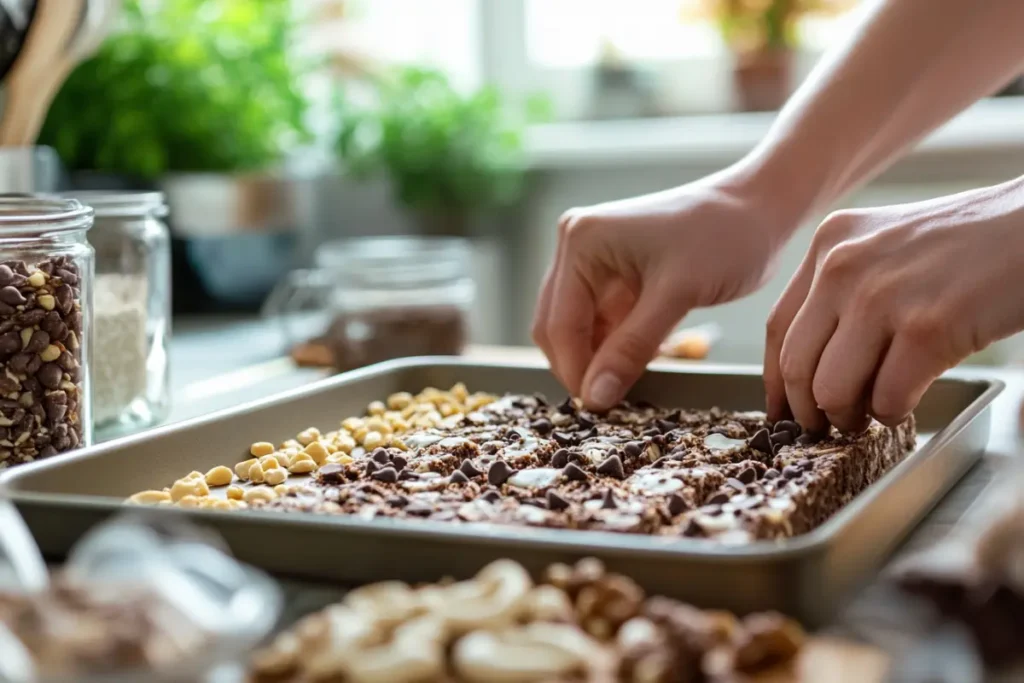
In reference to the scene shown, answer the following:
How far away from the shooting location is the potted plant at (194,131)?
7.28 ft

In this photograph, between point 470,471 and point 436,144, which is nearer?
point 470,471

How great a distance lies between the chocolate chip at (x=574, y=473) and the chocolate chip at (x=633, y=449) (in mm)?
86

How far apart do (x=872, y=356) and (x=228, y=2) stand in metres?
1.86

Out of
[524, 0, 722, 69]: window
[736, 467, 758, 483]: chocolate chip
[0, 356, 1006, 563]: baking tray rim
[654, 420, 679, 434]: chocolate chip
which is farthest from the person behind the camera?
[524, 0, 722, 69]: window

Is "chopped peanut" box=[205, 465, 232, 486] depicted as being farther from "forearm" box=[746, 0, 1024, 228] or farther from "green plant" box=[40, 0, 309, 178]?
"green plant" box=[40, 0, 309, 178]

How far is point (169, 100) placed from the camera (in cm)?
225

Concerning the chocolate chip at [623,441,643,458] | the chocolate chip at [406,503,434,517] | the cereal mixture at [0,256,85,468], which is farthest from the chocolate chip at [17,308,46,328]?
the chocolate chip at [623,441,643,458]

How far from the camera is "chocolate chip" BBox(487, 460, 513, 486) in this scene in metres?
0.89

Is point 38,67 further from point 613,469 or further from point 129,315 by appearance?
point 613,469

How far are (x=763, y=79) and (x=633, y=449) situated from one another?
2.08 m

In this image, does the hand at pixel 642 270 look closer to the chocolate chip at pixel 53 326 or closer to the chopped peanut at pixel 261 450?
the chopped peanut at pixel 261 450

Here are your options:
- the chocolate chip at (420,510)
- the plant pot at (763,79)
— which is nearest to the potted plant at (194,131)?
the plant pot at (763,79)

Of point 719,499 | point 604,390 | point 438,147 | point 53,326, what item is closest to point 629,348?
point 604,390

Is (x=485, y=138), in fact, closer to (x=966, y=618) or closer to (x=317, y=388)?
(x=317, y=388)
